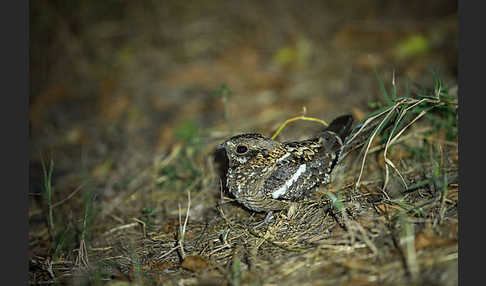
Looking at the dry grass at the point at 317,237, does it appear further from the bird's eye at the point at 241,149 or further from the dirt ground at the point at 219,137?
the bird's eye at the point at 241,149

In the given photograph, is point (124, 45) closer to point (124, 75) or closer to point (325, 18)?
point (124, 75)

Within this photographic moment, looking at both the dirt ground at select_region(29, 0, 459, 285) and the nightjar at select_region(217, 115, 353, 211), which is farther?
the nightjar at select_region(217, 115, 353, 211)

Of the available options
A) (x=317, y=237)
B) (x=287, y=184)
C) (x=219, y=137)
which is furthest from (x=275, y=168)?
(x=219, y=137)

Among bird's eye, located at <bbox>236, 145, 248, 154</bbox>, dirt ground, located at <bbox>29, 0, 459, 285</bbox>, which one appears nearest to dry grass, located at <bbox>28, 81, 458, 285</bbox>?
dirt ground, located at <bbox>29, 0, 459, 285</bbox>

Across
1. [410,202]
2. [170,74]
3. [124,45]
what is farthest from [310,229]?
[124,45]

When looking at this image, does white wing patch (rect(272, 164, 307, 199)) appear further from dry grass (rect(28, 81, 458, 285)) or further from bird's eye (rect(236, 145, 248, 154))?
bird's eye (rect(236, 145, 248, 154))

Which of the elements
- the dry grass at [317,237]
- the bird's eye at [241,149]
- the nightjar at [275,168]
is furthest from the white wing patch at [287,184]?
the bird's eye at [241,149]
